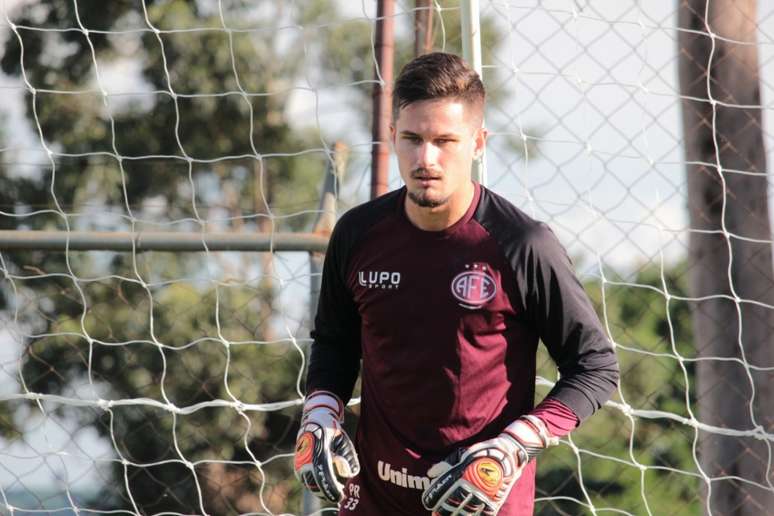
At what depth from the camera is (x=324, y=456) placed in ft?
9.09

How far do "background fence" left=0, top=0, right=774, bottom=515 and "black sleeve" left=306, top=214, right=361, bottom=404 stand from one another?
3.11 ft

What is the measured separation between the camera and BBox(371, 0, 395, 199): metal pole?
13.3 ft

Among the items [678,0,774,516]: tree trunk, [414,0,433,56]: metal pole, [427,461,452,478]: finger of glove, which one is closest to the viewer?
[427,461,452,478]: finger of glove

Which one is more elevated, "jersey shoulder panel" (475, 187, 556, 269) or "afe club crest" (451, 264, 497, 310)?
"jersey shoulder panel" (475, 187, 556, 269)

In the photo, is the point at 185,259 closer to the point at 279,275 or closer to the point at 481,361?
the point at 279,275

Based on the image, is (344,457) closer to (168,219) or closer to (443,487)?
(443,487)

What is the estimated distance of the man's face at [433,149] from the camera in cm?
272

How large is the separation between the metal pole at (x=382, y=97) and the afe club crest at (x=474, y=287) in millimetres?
1299

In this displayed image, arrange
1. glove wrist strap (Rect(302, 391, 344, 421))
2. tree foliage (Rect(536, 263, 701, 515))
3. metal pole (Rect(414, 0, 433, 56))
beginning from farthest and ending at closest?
tree foliage (Rect(536, 263, 701, 515))
metal pole (Rect(414, 0, 433, 56))
glove wrist strap (Rect(302, 391, 344, 421))

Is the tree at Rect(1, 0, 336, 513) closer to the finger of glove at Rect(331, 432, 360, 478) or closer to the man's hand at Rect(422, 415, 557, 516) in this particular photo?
the finger of glove at Rect(331, 432, 360, 478)

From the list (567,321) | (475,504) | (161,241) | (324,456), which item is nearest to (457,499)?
(475,504)

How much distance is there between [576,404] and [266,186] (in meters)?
7.19

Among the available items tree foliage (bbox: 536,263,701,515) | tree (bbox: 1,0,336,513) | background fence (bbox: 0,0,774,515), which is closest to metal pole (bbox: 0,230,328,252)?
background fence (bbox: 0,0,774,515)

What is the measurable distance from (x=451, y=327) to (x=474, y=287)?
0.35 ft
